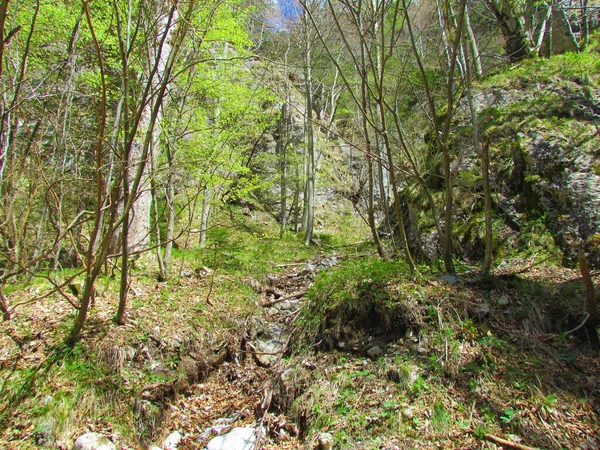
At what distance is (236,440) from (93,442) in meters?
1.13

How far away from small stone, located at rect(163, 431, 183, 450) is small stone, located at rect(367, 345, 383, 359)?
6.24 feet

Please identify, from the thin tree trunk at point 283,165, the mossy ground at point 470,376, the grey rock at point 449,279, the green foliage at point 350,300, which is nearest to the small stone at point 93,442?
the mossy ground at point 470,376

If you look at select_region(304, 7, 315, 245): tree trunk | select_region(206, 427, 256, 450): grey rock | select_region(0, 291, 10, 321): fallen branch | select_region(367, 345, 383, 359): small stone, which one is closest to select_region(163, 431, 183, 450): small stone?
select_region(206, 427, 256, 450): grey rock

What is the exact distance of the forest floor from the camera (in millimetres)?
2479

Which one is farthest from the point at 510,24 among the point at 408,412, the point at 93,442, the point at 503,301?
the point at 93,442

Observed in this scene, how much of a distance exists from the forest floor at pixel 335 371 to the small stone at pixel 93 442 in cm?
6

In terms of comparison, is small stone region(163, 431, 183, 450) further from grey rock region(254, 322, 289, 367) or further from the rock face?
the rock face

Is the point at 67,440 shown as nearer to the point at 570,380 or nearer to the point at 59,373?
the point at 59,373

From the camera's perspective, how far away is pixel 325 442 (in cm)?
254

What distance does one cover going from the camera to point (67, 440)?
8.95ft

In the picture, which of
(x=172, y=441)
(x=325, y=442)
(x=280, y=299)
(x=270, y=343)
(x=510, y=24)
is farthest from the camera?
(x=510, y=24)

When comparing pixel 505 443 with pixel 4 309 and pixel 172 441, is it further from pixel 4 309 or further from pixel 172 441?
pixel 4 309

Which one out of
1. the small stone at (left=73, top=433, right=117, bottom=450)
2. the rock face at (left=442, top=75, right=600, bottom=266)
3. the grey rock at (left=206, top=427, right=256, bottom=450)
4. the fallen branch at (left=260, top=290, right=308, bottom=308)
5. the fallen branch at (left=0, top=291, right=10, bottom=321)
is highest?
the rock face at (left=442, top=75, right=600, bottom=266)

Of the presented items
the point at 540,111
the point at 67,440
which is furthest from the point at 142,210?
the point at 540,111
